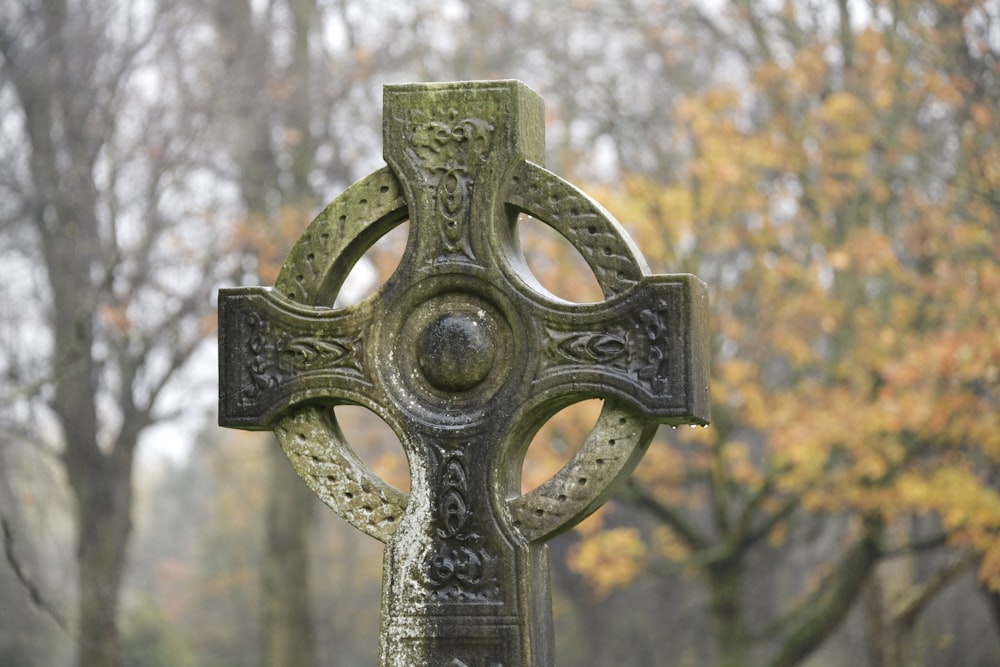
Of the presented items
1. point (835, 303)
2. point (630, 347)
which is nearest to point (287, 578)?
point (835, 303)

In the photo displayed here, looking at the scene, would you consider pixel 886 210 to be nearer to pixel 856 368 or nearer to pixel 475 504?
pixel 856 368

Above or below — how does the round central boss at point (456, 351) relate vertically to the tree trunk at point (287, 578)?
above

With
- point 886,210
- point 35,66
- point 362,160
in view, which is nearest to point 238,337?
point 35,66

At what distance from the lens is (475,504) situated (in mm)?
5055

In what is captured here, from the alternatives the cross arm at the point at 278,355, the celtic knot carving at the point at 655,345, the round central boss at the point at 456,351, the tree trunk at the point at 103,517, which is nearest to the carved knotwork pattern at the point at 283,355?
the cross arm at the point at 278,355

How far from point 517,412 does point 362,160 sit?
602 inches

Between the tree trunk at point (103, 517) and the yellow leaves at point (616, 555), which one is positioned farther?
the yellow leaves at point (616, 555)

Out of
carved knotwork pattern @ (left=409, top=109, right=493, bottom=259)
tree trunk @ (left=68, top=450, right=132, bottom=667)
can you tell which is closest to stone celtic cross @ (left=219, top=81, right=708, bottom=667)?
carved knotwork pattern @ (left=409, top=109, right=493, bottom=259)

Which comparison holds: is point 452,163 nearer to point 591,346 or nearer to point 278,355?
point 591,346

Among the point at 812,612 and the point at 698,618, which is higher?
the point at 812,612

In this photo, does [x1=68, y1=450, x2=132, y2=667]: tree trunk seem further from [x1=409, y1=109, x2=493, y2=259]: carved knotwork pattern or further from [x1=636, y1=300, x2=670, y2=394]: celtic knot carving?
[x1=636, y1=300, x2=670, y2=394]: celtic knot carving

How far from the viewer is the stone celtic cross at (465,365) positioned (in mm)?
4953

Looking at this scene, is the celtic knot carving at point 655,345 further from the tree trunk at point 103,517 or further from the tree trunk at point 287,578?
the tree trunk at point 287,578

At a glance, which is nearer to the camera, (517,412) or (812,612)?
(517,412)
